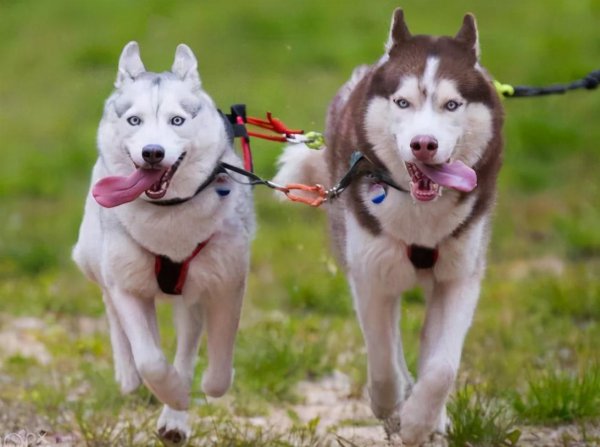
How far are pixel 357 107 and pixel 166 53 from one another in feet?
30.2

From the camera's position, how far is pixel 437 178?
5.13 m

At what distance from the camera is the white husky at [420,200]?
517cm

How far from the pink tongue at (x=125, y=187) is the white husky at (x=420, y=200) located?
2.78 feet

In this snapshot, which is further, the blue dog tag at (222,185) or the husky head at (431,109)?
the blue dog tag at (222,185)

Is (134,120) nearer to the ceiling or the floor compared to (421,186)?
nearer to the ceiling

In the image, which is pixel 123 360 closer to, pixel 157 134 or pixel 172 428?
pixel 172 428

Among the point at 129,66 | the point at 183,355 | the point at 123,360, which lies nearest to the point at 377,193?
the point at 129,66

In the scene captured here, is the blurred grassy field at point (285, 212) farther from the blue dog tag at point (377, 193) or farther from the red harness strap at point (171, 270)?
the blue dog tag at point (377, 193)

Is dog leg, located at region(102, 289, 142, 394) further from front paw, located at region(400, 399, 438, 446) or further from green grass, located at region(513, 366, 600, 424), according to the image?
green grass, located at region(513, 366, 600, 424)

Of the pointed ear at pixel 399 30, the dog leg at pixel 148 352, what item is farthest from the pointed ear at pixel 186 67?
the dog leg at pixel 148 352

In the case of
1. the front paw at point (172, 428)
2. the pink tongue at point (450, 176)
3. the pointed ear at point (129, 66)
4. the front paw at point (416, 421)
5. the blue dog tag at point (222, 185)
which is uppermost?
the pointed ear at point (129, 66)

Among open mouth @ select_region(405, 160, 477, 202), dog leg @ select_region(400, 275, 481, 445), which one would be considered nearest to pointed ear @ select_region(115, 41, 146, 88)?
open mouth @ select_region(405, 160, 477, 202)

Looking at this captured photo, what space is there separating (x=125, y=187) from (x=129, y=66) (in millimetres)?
538

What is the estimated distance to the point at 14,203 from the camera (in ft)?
39.5
